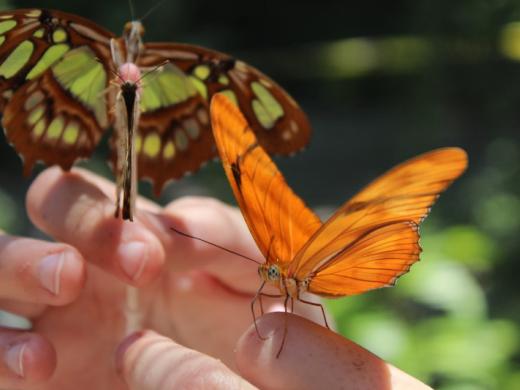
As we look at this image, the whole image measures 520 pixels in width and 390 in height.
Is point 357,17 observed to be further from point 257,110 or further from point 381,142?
point 257,110

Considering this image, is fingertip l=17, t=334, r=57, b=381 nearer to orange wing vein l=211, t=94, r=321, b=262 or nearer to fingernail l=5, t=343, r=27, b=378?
fingernail l=5, t=343, r=27, b=378

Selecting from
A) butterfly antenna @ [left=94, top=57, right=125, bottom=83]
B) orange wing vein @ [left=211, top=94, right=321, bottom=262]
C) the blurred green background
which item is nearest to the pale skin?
orange wing vein @ [left=211, top=94, right=321, bottom=262]

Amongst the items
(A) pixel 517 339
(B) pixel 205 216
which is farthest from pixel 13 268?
(A) pixel 517 339

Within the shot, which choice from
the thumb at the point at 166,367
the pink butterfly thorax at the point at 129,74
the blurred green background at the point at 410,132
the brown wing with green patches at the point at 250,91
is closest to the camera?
the thumb at the point at 166,367

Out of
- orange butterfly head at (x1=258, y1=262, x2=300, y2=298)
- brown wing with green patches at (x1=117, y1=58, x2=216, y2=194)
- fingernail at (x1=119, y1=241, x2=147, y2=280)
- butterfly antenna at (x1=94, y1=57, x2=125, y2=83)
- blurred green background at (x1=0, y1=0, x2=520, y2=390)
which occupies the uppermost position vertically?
butterfly antenna at (x1=94, y1=57, x2=125, y2=83)

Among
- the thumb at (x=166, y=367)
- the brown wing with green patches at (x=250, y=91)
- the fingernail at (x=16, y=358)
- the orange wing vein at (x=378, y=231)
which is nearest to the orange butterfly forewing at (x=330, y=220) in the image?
the orange wing vein at (x=378, y=231)

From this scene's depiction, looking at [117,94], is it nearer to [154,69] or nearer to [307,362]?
[154,69]

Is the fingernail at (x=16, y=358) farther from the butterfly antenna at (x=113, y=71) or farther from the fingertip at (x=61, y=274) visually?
the butterfly antenna at (x=113, y=71)
